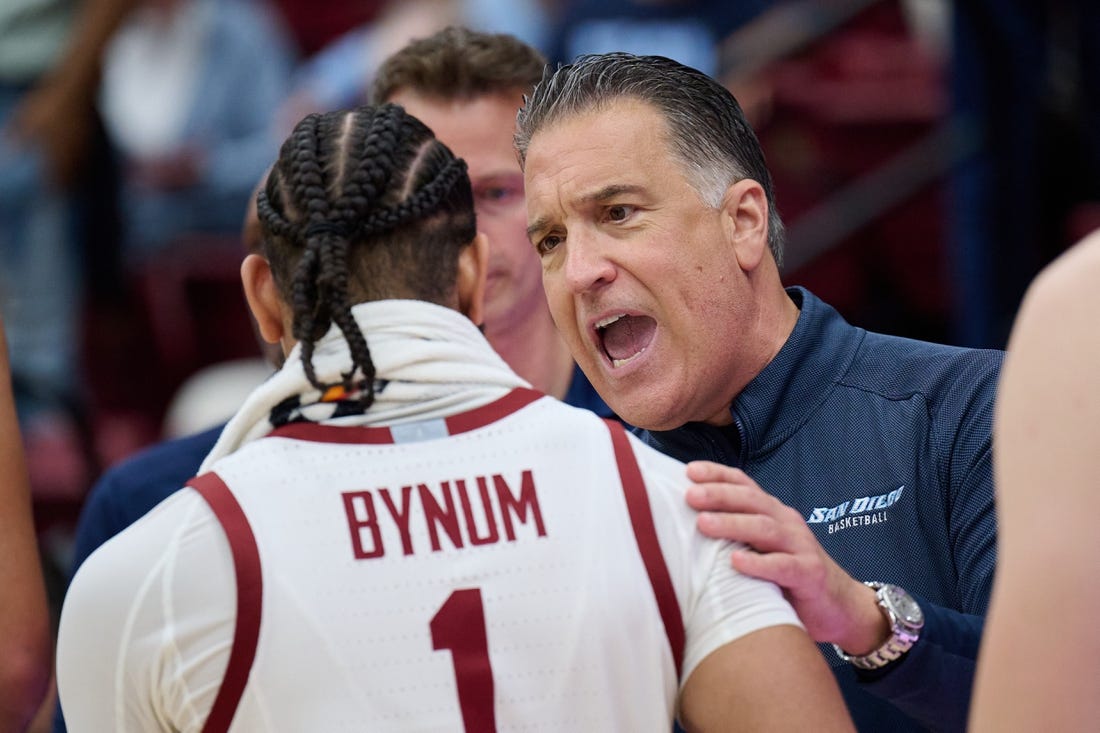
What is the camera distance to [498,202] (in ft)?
10.9

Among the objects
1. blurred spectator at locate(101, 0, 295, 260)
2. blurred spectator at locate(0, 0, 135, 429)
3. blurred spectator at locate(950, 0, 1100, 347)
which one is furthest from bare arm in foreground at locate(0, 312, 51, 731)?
blurred spectator at locate(101, 0, 295, 260)

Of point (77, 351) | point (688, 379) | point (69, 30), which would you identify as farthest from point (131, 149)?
point (688, 379)

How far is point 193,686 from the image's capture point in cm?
170

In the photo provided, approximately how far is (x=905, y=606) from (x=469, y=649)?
60 cm

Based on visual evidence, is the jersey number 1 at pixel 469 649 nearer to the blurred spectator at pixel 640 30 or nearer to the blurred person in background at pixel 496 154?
the blurred person in background at pixel 496 154

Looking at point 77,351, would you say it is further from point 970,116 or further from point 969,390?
point 969,390

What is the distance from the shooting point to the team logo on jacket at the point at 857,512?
2.28 metres

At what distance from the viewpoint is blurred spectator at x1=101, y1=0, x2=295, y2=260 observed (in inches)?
266

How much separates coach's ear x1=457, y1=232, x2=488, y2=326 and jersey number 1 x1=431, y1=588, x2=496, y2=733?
0.42 metres

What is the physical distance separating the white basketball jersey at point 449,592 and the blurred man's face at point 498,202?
1.51 meters

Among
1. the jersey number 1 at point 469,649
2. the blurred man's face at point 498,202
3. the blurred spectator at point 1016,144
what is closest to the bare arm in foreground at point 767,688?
the jersey number 1 at point 469,649

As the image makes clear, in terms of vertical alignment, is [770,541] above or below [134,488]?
above

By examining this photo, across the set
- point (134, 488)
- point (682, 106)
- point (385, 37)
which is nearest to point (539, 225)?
point (682, 106)

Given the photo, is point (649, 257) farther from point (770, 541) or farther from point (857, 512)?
point (770, 541)
